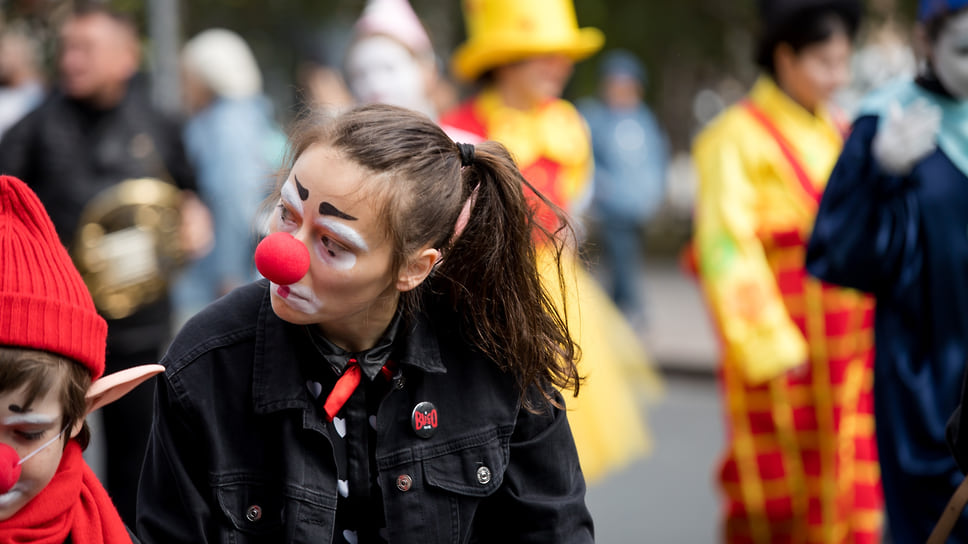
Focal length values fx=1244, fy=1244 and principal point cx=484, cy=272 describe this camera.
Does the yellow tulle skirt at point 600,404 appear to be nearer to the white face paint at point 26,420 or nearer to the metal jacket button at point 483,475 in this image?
the metal jacket button at point 483,475

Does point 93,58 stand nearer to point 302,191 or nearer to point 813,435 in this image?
point 302,191

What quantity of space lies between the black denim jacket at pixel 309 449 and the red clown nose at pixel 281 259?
0.20 m

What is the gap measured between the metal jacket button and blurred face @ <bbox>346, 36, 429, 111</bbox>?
9.56 feet

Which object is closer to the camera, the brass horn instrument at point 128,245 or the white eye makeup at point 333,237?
the white eye makeup at point 333,237

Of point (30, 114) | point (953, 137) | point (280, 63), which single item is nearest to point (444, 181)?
point (953, 137)

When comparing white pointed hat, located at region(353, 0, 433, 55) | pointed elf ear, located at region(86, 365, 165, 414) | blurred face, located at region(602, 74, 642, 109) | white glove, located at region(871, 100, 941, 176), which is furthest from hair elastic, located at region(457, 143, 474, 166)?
blurred face, located at region(602, 74, 642, 109)

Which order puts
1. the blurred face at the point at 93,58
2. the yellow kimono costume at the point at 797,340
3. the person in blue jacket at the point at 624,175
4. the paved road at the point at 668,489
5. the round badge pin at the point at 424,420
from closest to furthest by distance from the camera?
the round badge pin at the point at 424,420
the yellow kimono costume at the point at 797,340
the blurred face at the point at 93,58
the paved road at the point at 668,489
the person in blue jacket at the point at 624,175

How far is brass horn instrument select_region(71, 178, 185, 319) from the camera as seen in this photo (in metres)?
4.53

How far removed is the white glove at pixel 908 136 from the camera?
3.43 meters

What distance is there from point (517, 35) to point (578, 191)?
712 mm

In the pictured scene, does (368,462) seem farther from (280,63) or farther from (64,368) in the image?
(280,63)

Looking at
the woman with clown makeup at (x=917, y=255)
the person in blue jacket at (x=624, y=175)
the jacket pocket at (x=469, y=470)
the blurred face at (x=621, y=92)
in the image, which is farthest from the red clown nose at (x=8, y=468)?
the blurred face at (x=621, y=92)

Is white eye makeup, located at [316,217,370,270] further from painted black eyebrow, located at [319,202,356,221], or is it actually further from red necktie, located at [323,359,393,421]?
red necktie, located at [323,359,393,421]

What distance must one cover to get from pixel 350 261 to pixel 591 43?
132 inches
